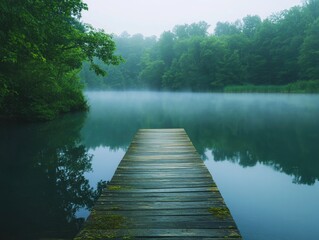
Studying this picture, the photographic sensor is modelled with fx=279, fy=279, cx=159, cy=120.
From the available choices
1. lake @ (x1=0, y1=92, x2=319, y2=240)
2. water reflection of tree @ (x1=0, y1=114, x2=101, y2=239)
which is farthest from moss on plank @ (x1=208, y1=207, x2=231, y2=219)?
water reflection of tree @ (x1=0, y1=114, x2=101, y2=239)

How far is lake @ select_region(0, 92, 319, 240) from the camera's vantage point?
199 inches

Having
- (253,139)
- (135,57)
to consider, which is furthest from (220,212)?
(135,57)

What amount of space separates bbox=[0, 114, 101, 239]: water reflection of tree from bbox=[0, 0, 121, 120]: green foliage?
7.75 ft

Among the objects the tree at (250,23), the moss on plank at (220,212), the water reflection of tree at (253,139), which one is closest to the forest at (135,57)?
the tree at (250,23)

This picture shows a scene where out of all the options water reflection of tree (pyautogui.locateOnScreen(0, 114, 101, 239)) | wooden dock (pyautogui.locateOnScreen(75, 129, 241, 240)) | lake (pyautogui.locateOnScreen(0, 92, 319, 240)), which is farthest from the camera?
lake (pyautogui.locateOnScreen(0, 92, 319, 240))

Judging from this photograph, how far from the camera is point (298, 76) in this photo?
5978 cm

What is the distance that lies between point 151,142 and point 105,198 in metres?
5.15

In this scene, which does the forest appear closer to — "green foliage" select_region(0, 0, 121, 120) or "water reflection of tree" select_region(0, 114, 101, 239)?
"green foliage" select_region(0, 0, 121, 120)

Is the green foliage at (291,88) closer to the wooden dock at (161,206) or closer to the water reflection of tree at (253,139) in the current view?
the water reflection of tree at (253,139)

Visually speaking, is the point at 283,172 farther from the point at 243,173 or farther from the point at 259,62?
the point at 259,62

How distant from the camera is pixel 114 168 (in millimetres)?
9148

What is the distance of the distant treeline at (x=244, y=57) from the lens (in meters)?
57.4

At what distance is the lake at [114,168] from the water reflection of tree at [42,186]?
17 mm

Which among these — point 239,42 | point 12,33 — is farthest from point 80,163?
point 239,42
